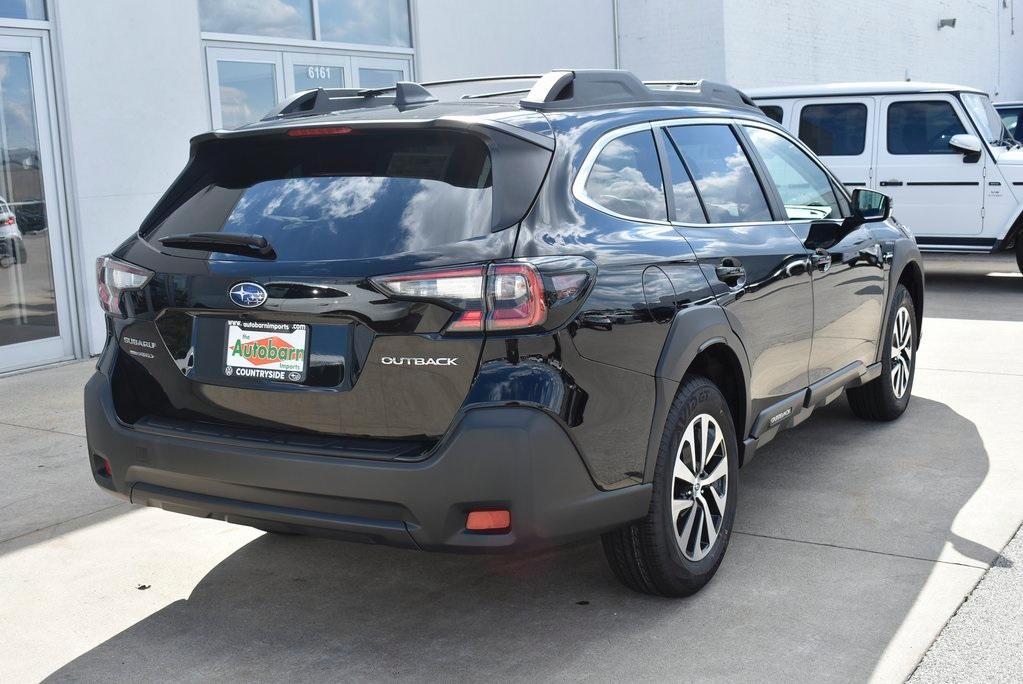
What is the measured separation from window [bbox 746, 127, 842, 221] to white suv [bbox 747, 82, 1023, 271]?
20.0 ft

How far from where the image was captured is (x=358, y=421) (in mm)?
3275

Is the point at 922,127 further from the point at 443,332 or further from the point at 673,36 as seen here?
the point at 443,332

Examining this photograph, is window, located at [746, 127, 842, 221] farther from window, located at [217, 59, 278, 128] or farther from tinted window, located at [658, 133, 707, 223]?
window, located at [217, 59, 278, 128]

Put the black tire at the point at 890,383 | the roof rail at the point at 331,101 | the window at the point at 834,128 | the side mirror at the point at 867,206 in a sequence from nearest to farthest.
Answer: the roof rail at the point at 331,101 → the side mirror at the point at 867,206 → the black tire at the point at 890,383 → the window at the point at 834,128

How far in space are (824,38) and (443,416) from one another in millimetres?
17284

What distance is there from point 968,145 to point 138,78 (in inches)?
305

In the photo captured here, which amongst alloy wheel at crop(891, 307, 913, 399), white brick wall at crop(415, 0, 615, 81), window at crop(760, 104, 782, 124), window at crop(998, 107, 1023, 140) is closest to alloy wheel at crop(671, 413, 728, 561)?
alloy wheel at crop(891, 307, 913, 399)


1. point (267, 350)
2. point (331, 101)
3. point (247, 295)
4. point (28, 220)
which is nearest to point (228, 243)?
point (247, 295)

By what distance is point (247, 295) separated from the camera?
11.1 ft

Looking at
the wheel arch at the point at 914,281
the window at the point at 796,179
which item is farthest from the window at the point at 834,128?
the window at the point at 796,179

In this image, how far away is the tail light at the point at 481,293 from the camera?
317 centimetres

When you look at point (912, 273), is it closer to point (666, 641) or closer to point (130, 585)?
point (666, 641)

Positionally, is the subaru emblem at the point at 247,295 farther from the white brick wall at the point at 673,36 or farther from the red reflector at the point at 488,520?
the white brick wall at the point at 673,36

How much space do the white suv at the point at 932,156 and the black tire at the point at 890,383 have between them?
5.44 m
